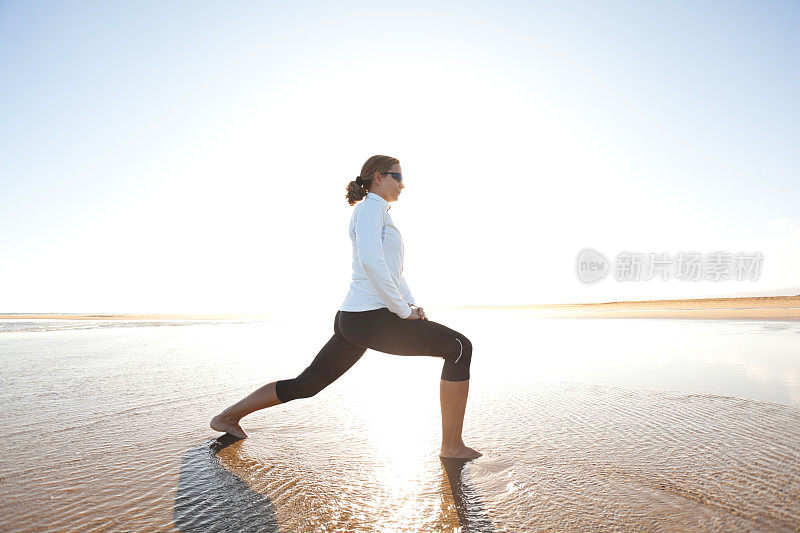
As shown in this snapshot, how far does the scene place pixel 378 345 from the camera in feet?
10.6

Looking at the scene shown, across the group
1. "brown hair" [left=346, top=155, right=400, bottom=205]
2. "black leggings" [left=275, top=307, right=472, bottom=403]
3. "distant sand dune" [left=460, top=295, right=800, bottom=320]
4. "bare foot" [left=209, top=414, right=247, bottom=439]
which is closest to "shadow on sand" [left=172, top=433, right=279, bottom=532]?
"bare foot" [left=209, top=414, right=247, bottom=439]

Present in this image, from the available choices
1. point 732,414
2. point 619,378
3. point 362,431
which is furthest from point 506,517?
point 619,378

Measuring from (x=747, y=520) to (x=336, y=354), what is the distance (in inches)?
98.7

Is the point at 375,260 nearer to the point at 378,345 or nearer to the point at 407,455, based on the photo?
the point at 378,345

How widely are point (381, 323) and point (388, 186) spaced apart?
1.03 metres

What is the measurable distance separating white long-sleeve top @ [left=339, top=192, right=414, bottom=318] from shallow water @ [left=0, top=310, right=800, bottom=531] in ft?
3.50

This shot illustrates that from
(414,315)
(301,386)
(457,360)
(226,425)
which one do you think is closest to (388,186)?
(414,315)

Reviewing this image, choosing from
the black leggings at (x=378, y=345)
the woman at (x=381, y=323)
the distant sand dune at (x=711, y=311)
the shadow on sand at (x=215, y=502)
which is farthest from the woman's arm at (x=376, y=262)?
the distant sand dune at (x=711, y=311)

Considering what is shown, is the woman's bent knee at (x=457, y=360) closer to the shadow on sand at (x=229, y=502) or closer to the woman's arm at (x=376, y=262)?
the woman's arm at (x=376, y=262)

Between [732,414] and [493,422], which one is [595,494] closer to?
[493,422]

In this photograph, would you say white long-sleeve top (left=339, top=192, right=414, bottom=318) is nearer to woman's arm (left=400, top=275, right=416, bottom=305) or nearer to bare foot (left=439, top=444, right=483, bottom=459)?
woman's arm (left=400, top=275, right=416, bottom=305)

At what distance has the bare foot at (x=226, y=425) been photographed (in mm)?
3639

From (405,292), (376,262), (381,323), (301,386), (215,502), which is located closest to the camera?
(215,502)

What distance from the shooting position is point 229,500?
8.36 ft
